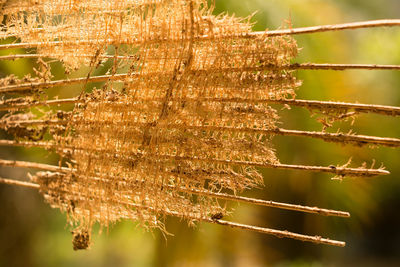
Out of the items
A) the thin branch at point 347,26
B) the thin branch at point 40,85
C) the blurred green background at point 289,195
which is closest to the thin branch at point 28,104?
the thin branch at point 40,85

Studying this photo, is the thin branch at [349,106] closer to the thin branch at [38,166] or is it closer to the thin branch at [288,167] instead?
the thin branch at [288,167]

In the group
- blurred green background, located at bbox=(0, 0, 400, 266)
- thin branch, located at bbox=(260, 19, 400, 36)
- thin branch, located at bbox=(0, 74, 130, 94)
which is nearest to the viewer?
thin branch, located at bbox=(260, 19, 400, 36)

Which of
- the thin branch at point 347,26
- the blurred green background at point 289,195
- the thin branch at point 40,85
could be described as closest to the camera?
the thin branch at point 347,26

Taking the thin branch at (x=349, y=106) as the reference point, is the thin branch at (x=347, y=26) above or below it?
above

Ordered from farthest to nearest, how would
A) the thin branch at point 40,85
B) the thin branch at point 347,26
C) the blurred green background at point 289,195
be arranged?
1. the blurred green background at point 289,195
2. the thin branch at point 40,85
3. the thin branch at point 347,26

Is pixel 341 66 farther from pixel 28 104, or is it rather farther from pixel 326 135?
pixel 28 104

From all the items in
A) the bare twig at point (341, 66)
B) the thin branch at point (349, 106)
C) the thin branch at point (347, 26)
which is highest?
the thin branch at point (347, 26)

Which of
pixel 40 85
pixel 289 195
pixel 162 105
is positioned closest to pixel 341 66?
pixel 162 105

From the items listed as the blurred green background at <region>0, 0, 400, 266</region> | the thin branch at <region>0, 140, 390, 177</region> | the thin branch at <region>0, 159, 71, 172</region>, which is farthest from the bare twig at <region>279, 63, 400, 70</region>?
the blurred green background at <region>0, 0, 400, 266</region>

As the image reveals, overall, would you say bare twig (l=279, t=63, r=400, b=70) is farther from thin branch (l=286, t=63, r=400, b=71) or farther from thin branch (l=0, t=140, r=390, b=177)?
thin branch (l=0, t=140, r=390, b=177)
